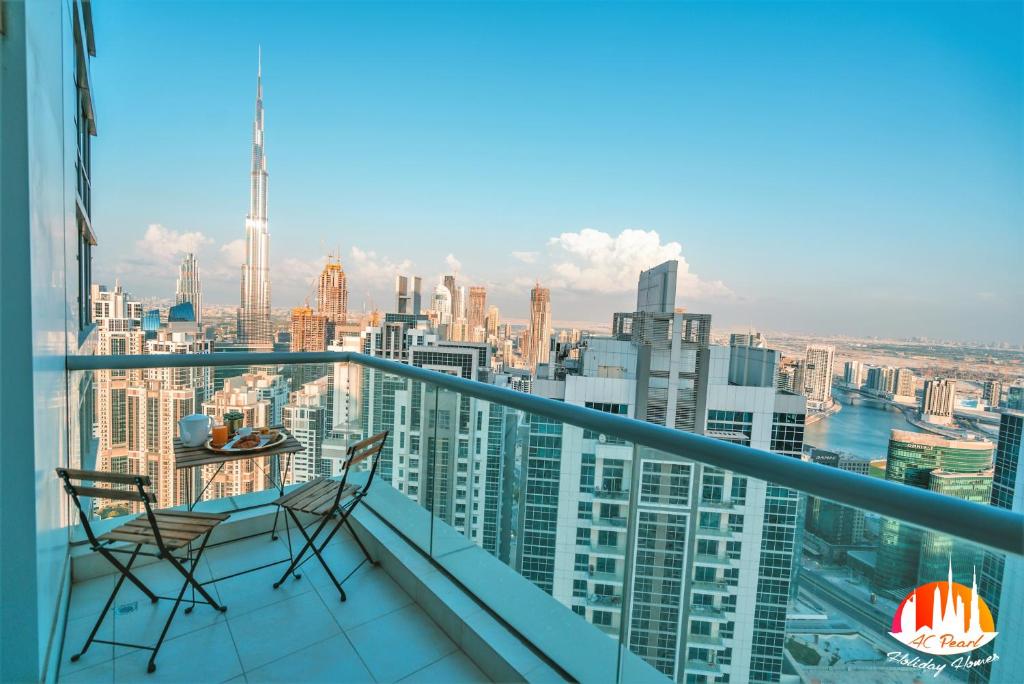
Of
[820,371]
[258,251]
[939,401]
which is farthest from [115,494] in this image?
[258,251]

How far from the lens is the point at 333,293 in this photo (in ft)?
76.7

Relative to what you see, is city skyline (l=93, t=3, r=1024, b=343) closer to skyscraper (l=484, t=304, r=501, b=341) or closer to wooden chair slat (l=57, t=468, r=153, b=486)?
skyscraper (l=484, t=304, r=501, b=341)

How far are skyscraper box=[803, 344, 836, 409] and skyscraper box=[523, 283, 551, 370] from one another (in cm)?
1440

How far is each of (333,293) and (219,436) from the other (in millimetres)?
22048

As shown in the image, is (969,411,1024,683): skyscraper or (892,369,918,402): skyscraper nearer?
(969,411,1024,683): skyscraper

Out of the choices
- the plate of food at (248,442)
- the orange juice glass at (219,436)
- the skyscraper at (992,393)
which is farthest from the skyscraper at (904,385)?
the orange juice glass at (219,436)

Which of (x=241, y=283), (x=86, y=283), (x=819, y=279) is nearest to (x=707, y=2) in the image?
(x=819, y=279)

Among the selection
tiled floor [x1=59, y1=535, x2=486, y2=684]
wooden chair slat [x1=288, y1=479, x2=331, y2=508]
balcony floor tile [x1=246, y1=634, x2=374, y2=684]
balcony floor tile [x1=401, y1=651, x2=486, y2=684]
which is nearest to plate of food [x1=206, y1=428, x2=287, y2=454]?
wooden chair slat [x1=288, y1=479, x2=331, y2=508]

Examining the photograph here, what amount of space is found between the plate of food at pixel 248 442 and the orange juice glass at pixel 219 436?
18 millimetres

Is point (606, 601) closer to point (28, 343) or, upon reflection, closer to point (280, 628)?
point (280, 628)

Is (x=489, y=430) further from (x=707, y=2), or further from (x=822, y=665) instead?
(x=707, y=2)

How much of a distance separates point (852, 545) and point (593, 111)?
3108 cm

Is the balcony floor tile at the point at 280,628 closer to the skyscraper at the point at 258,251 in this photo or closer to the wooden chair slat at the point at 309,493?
the wooden chair slat at the point at 309,493

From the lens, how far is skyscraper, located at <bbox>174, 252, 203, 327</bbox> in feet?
40.0
